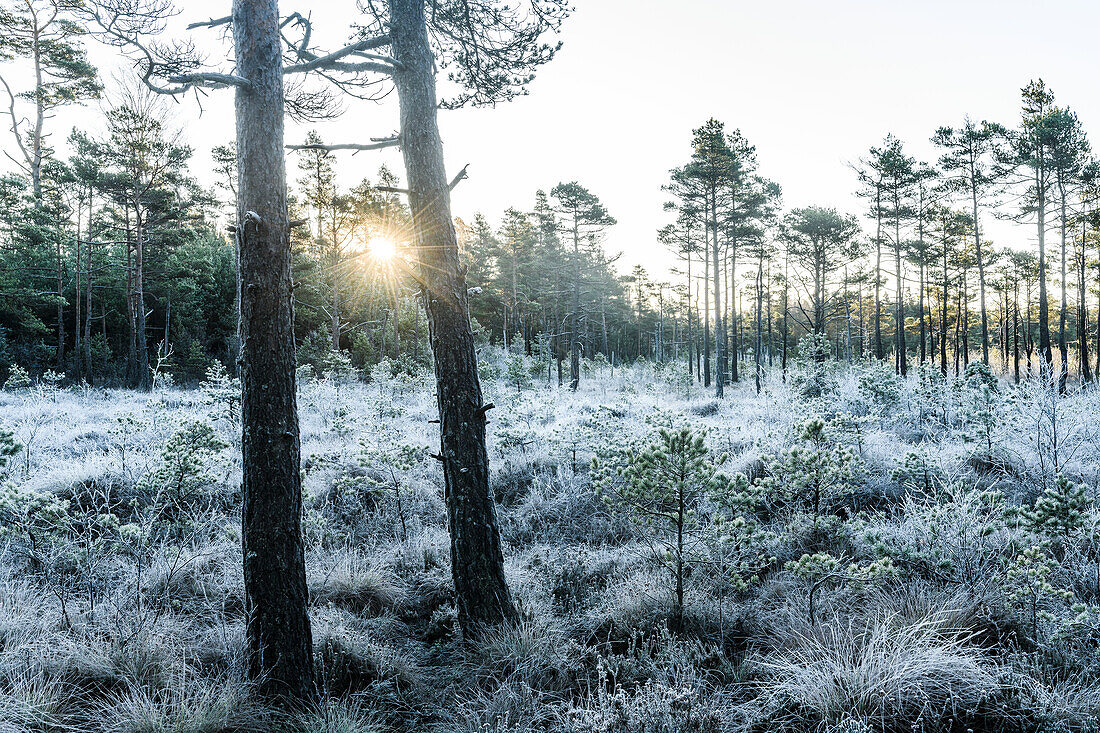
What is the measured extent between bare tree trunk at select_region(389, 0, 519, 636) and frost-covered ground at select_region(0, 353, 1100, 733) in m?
0.58

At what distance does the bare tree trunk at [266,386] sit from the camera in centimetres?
308

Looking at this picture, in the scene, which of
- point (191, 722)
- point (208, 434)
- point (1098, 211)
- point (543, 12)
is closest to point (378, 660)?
point (191, 722)

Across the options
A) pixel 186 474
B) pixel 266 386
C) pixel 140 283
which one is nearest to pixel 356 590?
pixel 186 474

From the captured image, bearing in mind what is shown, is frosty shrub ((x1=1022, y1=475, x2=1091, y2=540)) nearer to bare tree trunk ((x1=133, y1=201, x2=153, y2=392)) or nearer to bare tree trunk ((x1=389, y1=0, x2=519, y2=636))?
bare tree trunk ((x1=389, y1=0, x2=519, y2=636))

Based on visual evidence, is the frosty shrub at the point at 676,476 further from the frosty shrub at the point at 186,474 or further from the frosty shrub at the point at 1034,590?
the frosty shrub at the point at 186,474

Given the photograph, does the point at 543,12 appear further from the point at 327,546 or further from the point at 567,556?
the point at 327,546

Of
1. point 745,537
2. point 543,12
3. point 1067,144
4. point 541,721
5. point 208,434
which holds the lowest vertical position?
point 541,721

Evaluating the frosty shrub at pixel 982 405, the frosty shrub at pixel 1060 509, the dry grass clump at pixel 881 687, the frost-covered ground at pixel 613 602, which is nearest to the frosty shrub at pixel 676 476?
the frost-covered ground at pixel 613 602

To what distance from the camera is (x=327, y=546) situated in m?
5.91

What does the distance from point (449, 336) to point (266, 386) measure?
1462 millimetres

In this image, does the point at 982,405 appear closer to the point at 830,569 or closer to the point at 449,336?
the point at 830,569

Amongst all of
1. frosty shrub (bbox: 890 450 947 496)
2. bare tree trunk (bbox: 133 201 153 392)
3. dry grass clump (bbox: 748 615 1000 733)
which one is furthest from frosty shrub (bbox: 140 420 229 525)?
bare tree trunk (bbox: 133 201 153 392)

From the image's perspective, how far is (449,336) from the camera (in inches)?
163

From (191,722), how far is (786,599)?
413 centimetres
